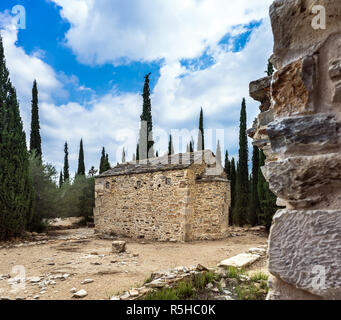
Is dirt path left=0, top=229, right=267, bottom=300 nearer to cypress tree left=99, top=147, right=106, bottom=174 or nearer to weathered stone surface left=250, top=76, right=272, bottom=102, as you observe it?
weathered stone surface left=250, top=76, right=272, bottom=102

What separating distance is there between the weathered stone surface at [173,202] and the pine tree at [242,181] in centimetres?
621

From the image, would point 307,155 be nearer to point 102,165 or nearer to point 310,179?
point 310,179

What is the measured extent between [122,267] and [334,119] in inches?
249

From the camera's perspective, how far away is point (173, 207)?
10086 mm

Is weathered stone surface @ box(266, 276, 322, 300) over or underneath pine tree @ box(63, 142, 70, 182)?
underneath

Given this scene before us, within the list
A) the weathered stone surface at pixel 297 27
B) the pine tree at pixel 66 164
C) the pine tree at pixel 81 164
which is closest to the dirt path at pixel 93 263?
the weathered stone surface at pixel 297 27

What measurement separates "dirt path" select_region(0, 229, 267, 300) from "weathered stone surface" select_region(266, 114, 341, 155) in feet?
13.3

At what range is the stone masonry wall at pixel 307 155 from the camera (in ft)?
3.12

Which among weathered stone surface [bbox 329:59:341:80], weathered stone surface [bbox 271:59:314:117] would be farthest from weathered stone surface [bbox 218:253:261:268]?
weathered stone surface [bbox 329:59:341:80]

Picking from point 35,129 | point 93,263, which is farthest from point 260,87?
point 35,129

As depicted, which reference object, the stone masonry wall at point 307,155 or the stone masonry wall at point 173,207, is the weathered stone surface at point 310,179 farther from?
the stone masonry wall at point 173,207

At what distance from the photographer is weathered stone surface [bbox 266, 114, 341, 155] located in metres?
0.97

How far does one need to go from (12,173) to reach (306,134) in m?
12.8
